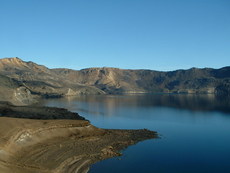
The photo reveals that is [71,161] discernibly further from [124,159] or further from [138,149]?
[138,149]

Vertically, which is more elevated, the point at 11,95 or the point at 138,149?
the point at 11,95

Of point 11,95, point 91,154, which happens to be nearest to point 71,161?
point 91,154

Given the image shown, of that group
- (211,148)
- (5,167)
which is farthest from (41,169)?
(211,148)

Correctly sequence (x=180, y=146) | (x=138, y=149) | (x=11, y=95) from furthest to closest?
(x=11, y=95) → (x=180, y=146) → (x=138, y=149)

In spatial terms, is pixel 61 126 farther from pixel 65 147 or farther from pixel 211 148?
pixel 211 148

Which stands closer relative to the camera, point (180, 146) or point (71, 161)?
point (71, 161)

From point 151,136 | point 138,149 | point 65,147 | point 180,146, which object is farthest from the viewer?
point 151,136
